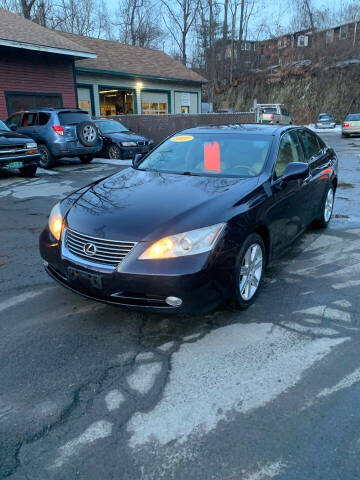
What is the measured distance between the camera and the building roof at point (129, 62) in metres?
21.0

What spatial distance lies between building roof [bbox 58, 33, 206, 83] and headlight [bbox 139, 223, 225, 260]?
62.9ft

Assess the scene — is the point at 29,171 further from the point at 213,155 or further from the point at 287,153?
the point at 287,153

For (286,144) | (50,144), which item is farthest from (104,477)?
(50,144)

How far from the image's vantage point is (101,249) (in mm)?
2908

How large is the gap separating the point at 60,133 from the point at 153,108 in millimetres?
14245

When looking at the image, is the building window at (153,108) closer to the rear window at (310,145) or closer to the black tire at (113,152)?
the black tire at (113,152)

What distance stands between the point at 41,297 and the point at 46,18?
38181 mm

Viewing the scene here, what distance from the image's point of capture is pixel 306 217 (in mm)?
4734

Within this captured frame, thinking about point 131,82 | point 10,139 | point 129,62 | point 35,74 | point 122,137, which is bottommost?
point 122,137

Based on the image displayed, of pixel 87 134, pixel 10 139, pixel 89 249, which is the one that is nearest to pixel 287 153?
pixel 89 249

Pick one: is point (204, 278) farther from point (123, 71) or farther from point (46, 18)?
point (46, 18)

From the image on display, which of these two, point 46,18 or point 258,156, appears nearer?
point 258,156

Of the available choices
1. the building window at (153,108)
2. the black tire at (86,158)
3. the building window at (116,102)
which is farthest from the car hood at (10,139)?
the building window at (153,108)

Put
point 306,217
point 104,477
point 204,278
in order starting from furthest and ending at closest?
1. point 306,217
2. point 204,278
3. point 104,477
